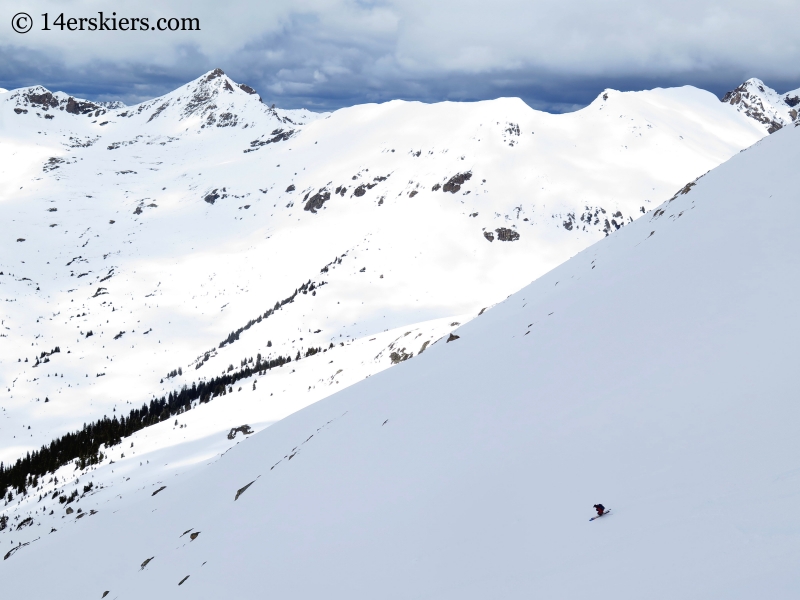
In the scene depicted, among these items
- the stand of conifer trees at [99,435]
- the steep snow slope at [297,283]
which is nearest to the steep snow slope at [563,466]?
the stand of conifer trees at [99,435]

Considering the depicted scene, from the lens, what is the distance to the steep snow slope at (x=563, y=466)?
7.69 metres

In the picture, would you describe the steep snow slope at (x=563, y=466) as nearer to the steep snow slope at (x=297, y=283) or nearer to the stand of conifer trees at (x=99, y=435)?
the stand of conifer trees at (x=99, y=435)

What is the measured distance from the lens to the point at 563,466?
11883 mm

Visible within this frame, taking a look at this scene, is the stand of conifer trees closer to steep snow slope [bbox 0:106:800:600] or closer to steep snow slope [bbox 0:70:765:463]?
steep snow slope [bbox 0:70:765:463]

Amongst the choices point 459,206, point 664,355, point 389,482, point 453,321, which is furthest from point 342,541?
point 459,206

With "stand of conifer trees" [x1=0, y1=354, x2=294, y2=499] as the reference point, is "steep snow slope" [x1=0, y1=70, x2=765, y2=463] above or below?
above

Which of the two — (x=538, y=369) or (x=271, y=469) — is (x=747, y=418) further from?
(x=271, y=469)

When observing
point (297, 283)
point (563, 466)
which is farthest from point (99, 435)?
point (563, 466)

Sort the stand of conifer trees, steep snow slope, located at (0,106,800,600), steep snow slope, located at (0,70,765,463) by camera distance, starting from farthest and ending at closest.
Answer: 1. steep snow slope, located at (0,70,765,463)
2. the stand of conifer trees
3. steep snow slope, located at (0,106,800,600)

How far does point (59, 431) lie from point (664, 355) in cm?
12027

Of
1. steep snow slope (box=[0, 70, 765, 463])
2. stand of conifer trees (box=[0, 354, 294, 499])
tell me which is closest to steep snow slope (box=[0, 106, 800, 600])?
stand of conifer trees (box=[0, 354, 294, 499])

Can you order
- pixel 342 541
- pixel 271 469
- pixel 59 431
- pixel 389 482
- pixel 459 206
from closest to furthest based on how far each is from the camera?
pixel 342 541 < pixel 389 482 < pixel 271 469 < pixel 59 431 < pixel 459 206

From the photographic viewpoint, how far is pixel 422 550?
11656mm

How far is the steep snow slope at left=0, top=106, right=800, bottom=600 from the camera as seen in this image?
25.2 ft
